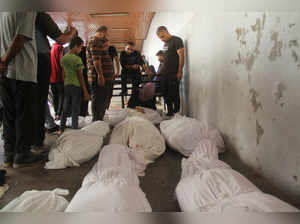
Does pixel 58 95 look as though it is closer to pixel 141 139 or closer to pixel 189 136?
pixel 141 139

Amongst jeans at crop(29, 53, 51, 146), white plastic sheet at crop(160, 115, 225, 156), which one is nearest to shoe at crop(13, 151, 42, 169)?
jeans at crop(29, 53, 51, 146)

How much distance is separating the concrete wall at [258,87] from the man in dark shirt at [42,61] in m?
1.03

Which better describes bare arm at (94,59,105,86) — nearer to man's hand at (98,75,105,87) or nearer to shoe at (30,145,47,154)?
man's hand at (98,75,105,87)

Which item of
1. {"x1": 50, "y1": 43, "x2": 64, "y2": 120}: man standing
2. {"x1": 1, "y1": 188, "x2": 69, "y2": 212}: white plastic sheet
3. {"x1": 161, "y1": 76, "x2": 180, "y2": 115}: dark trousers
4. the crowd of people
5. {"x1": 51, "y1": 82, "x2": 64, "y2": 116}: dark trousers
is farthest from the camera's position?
{"x1": 161, "y1": 76, "x2": 180, "y2": 115}: dark trousers

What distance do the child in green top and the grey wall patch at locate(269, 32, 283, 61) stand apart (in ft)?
4.48

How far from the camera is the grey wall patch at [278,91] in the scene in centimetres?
69

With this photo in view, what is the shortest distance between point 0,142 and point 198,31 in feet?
6.49

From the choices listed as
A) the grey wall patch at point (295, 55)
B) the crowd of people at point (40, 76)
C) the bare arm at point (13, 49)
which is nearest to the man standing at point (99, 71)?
the crowd of people at point (40, 76)

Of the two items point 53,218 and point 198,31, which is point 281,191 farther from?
point 198,31

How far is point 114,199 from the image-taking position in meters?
0.45

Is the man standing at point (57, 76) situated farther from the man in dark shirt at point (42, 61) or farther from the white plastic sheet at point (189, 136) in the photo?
the white plastic sheet at point (189, 136)

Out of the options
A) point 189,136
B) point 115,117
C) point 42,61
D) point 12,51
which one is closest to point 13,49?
point 12,51

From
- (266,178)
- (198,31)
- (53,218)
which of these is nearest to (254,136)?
(266,178)

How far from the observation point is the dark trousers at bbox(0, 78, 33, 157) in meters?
0.97
